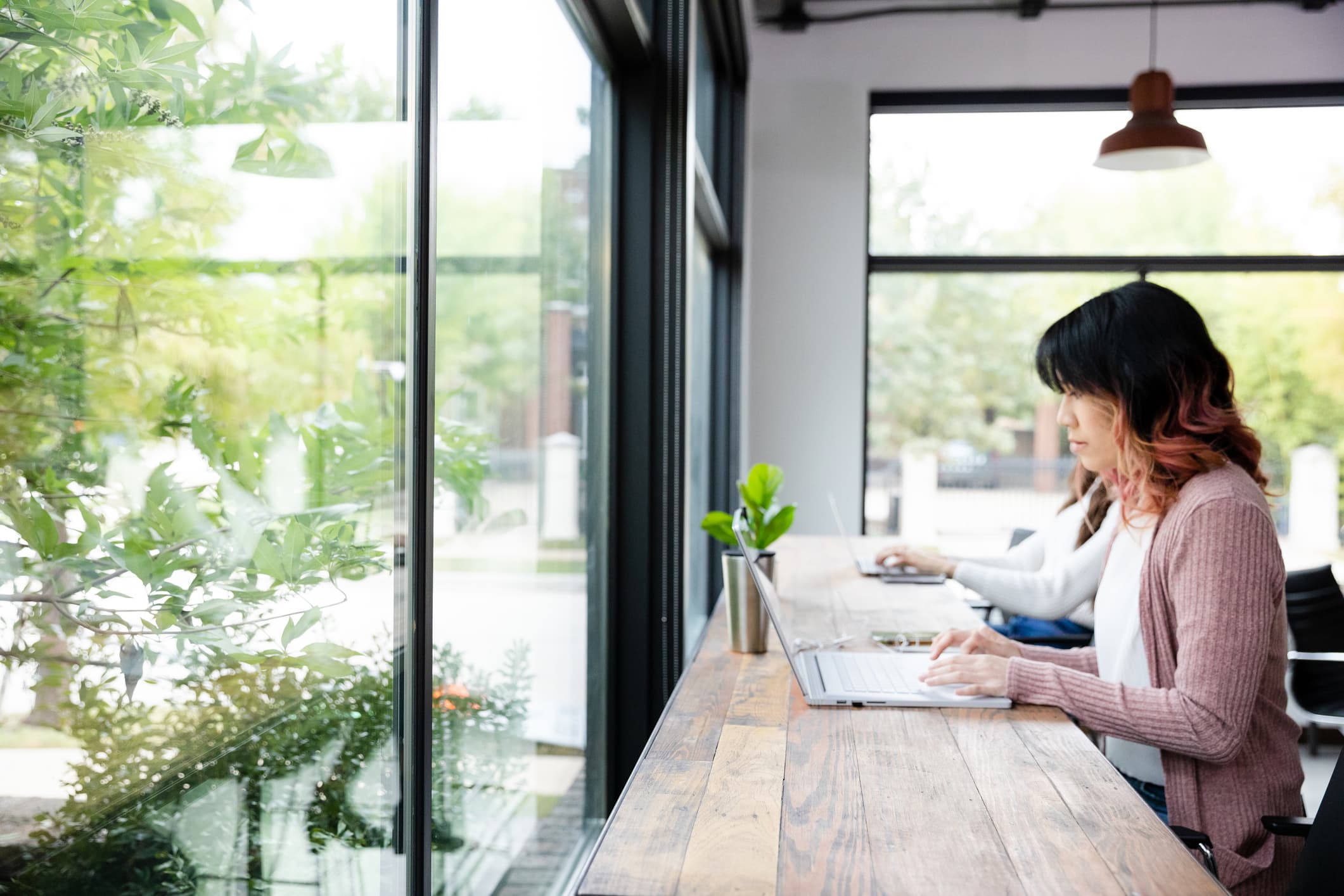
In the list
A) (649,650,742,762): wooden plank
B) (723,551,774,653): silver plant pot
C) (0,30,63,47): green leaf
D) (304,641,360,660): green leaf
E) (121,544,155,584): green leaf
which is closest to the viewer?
(0,30,63,47): green leaf

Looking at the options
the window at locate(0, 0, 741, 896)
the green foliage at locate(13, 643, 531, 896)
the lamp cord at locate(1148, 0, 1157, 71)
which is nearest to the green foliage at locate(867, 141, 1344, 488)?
the lamp cord at locate(1148, 0, 1157, 71)

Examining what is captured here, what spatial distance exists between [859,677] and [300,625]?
3.19 feet

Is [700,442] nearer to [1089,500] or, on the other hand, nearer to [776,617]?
[1089,500]

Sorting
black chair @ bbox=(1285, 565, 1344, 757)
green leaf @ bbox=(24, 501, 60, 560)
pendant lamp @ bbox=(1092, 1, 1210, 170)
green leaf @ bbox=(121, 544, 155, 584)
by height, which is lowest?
black chair @ bbox=(1285, 565, 1344, 757)

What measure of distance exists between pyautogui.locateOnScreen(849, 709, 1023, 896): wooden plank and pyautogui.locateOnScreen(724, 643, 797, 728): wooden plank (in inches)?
4.6

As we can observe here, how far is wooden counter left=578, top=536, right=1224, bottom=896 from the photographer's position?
0.92m

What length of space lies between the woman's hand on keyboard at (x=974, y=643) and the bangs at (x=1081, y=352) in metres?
0.42

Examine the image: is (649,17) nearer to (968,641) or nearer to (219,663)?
(968,641)

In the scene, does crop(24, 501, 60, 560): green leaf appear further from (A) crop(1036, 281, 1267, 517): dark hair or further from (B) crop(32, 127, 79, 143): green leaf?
(A) crop(1036, 281, 1267, 517): dark hair

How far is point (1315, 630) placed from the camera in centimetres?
335

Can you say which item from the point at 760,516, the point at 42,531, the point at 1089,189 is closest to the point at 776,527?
the point at 760,516

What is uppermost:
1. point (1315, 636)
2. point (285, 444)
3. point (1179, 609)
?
point (285, 444)

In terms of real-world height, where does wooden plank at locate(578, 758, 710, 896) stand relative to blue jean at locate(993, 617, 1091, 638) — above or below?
above

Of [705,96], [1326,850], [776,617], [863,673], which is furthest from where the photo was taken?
[705,96]
